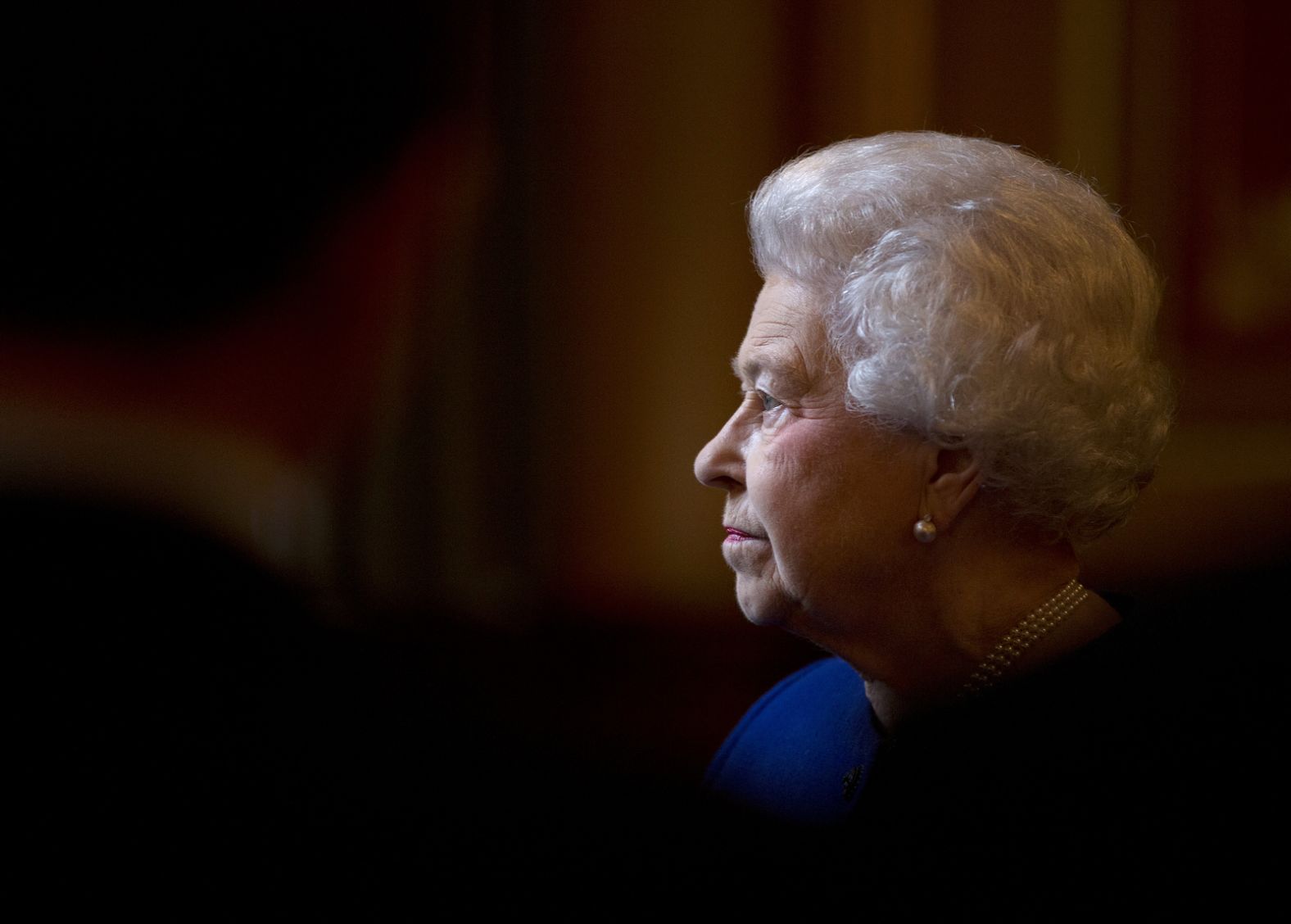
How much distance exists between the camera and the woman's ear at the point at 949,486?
995 millimetres

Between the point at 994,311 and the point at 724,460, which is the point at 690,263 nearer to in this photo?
the point at 724,460

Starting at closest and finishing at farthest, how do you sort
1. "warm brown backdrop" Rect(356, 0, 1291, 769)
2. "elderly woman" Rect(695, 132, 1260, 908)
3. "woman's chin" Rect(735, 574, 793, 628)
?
"elderly woman" Rect(695, 132, 1260, 908), "woman's chin" Rect(735, 574, 793, 628), "warm brown backdrop" Rect(356, 0, 1291, 769)

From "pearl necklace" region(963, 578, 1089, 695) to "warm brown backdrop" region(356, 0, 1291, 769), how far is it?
0.36 meters

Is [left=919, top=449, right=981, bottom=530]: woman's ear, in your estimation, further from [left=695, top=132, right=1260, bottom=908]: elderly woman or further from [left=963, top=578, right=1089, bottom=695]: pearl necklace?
[left=963, top=578, right=1089, bottom=695]: pearl necklace

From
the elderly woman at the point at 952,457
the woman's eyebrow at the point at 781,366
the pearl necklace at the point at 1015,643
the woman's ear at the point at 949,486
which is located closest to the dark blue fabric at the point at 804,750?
the elderly woman at the point at 952,457

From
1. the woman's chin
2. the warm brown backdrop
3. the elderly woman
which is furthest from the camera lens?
the warm brown backdrop

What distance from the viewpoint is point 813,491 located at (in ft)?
3.30

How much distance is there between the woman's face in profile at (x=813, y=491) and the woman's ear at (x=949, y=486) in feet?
0.04

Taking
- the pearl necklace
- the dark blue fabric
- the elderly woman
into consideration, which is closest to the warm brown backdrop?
the dark blue fabric

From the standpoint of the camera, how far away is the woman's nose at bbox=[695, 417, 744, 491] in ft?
3.56

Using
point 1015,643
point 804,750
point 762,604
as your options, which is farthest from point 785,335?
point 804,750

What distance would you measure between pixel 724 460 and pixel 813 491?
4.6 inches

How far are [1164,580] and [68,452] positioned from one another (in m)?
1.28

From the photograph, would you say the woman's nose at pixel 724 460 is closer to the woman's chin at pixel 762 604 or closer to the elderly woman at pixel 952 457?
the elderly woman at pixel 952 457
